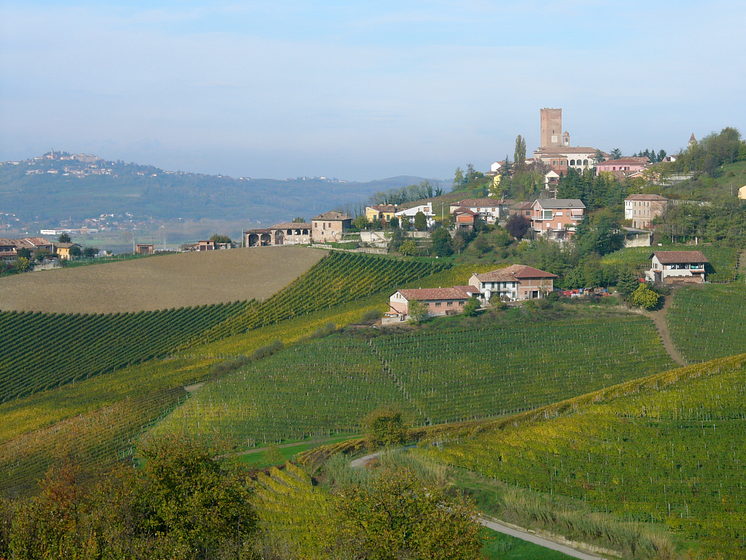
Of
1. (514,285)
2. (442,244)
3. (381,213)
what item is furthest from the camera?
(381,213)

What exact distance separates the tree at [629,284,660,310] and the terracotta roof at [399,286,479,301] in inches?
455

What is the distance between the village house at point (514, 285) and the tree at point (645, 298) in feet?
20.9

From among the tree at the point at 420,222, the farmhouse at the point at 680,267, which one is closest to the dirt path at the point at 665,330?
the farmhouse at the point at 680,267

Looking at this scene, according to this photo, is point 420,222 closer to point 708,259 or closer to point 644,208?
point 644,208

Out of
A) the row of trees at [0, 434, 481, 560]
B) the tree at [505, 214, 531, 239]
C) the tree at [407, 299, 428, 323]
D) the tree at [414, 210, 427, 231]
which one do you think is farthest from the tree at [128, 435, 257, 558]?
the tree at [414, 210, 427, 231]

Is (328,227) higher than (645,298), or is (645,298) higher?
(328,227)

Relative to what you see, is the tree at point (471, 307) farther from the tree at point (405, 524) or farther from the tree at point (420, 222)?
the tree at point (405, 524)

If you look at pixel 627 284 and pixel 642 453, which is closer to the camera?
pixel 642 453

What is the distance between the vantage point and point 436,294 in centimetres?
5884

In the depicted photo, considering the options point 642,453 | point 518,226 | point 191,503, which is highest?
point 518,226

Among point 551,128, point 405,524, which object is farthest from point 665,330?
point 551,128

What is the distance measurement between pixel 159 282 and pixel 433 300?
28650mm

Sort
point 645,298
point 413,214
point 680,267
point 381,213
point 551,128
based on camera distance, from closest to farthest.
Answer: point 645,298
point 680,267
point 413,214
point 381,213
point 551,128

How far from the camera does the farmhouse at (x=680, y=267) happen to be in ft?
202
